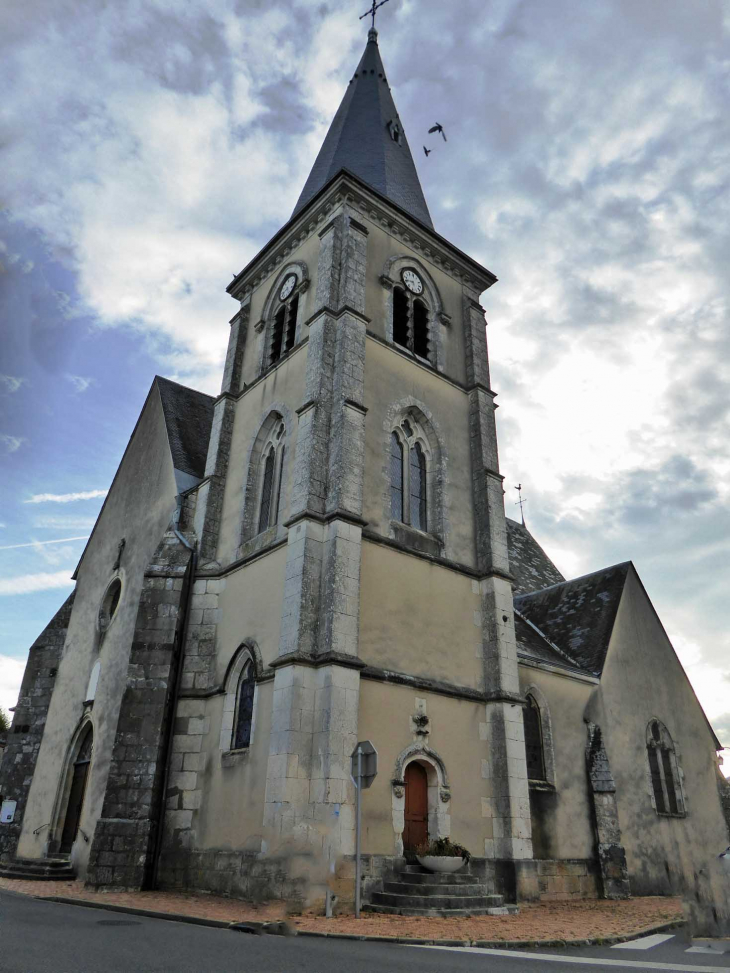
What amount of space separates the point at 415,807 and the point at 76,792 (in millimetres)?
8667

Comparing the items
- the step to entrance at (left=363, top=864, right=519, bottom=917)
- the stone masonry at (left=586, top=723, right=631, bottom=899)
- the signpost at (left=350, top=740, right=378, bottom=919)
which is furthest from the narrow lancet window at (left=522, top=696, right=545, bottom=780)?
the signpost at (left=350, top=740, right=378, bottom=919)

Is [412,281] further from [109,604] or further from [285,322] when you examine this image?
[109,604]

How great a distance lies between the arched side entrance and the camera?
12586mm

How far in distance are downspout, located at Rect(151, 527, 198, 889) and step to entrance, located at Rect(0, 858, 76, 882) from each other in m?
2.87

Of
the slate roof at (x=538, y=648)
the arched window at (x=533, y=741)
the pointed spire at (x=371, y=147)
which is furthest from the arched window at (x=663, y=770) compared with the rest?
the pointed spire at (x=371, y=147)

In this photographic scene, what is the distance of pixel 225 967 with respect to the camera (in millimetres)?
5730

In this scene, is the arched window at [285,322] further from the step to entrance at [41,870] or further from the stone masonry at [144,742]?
the step to entrance at [41,870]

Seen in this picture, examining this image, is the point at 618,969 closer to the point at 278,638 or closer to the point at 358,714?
the point at 358,714

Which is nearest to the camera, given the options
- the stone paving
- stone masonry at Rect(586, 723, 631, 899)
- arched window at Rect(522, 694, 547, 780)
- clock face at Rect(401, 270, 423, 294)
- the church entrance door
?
the stone paving

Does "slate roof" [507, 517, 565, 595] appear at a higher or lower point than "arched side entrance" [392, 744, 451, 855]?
higher

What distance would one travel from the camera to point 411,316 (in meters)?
18.1

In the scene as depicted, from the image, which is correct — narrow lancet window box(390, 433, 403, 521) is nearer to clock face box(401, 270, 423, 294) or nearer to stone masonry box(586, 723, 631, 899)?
clock face box(401, 270, 423, 294)

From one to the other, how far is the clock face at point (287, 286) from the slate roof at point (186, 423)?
452 centimetres

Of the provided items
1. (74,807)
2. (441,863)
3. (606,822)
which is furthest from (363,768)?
(74,807)
